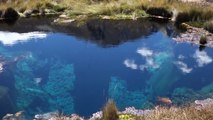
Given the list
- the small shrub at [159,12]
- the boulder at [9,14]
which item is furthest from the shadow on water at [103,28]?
the small shrub at [159,12]

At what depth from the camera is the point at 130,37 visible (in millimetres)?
17672

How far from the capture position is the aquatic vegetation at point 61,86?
11.8m

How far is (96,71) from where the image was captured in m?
14.0

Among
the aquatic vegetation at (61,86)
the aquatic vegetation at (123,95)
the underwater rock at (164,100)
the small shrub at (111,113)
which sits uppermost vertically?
the small shrub at (111,113)

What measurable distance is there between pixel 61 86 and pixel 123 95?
5.78 ft

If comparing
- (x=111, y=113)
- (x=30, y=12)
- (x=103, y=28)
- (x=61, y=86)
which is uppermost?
(x=111, y=113)

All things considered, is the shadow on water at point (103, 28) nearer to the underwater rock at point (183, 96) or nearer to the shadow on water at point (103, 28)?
the shadow on water at point (103, 28)

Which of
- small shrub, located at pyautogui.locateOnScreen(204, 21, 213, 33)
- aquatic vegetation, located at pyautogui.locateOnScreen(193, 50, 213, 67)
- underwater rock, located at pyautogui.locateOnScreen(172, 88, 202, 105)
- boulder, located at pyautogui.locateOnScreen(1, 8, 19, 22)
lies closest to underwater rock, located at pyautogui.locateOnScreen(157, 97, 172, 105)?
underwater rock, located at pyautogui.locateOnScreen(172, 88, 202, 105)

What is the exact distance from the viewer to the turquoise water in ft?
39.7

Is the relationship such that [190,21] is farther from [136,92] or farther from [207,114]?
[207,114]

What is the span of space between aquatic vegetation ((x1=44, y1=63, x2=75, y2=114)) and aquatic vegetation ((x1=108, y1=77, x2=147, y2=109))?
42.3 inches

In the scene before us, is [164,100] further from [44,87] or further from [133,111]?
[44,87]

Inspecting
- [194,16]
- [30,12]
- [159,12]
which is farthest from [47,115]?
[30,12]

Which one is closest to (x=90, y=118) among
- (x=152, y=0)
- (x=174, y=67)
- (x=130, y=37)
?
(x=174, y=67)
